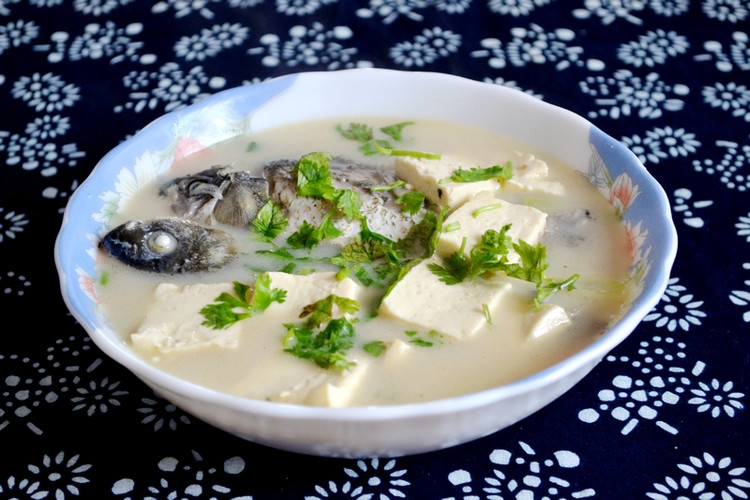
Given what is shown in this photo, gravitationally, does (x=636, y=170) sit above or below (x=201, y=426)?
above

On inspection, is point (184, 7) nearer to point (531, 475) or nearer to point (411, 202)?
point (411, 202)

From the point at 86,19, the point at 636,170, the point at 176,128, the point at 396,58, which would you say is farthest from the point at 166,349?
the point at 86,19

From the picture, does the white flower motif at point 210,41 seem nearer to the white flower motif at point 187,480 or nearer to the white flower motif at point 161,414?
the white flower motif at point 161,414

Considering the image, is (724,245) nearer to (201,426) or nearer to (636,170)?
(636,170)

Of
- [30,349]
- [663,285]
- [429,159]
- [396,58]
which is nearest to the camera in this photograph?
[663,285]

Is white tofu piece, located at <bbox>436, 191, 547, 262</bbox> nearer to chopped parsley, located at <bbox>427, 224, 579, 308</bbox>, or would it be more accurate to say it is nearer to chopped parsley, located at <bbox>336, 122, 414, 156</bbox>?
chopped parsley, located at <bbox>427, 224, 579, 308</bbox>

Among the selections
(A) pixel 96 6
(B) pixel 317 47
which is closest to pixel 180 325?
(B) pixel 317 47

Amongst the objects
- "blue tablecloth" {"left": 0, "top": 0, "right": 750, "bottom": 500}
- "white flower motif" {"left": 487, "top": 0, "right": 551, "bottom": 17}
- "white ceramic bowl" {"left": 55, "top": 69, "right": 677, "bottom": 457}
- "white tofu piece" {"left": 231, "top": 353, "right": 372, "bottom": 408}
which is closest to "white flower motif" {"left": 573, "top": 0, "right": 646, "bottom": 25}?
"blue tablecloth" {"left": 0, "top": 0, "right": 750, "bottom": 500}
